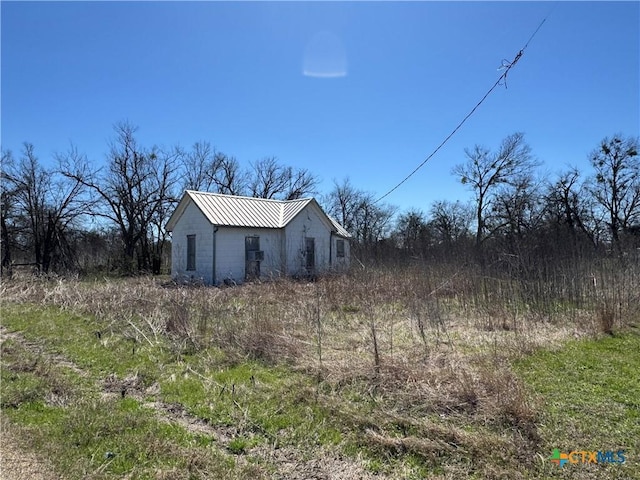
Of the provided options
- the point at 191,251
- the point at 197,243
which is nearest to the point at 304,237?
the point at 197,243

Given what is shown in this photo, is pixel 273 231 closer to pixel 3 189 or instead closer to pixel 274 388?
pixel 274 388

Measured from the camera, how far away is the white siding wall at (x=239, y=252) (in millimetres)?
17234

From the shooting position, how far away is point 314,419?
385 cm

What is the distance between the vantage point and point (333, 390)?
4484 millimetres

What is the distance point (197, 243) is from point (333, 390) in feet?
47.6

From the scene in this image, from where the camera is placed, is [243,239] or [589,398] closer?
[589,398]

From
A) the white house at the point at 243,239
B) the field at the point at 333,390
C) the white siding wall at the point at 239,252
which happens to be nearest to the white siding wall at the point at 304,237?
the white house at the point at 243,239

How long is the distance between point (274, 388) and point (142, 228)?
25520 mm

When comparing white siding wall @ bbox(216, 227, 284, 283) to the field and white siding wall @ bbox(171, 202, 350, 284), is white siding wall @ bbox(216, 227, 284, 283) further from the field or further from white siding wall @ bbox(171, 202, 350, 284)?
the field

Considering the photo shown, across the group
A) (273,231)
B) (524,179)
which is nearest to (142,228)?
(273,231)

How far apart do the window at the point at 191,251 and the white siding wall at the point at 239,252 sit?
5.55ft

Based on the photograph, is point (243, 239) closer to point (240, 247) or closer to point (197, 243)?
point (240, 247)

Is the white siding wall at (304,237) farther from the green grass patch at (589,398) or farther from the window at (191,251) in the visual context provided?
the green grass patch at (589,398)

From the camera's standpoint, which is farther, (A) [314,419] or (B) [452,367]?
(B) [452,367]
